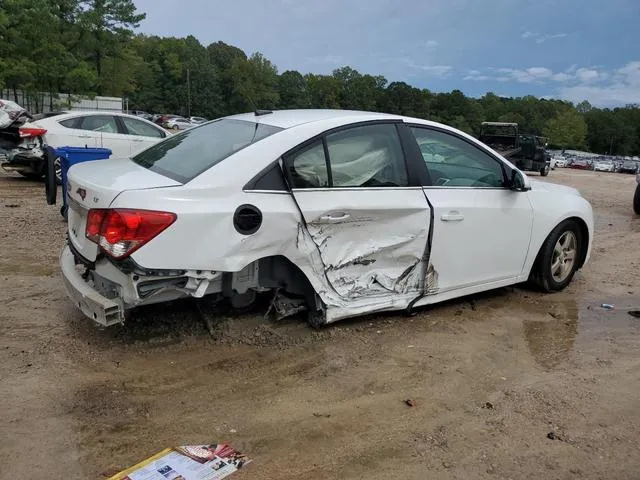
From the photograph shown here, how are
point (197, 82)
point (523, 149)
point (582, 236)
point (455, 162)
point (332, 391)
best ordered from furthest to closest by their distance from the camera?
point (197, 82), point (523, 149), point (582, 236), point (455, 162), point (332, 391)

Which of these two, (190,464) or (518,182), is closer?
(190,464)

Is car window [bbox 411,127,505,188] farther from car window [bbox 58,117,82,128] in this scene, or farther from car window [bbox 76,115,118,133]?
car window [bbox 58,117,82,128]

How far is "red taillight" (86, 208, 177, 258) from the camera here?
3.19 metres

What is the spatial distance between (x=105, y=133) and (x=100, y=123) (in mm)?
240

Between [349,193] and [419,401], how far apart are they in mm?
1461

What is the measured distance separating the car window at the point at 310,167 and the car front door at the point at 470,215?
870mm

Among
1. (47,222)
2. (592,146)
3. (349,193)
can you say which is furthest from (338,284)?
(592,146)

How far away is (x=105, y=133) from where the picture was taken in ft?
35.7

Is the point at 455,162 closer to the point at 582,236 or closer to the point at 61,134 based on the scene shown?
the point at 582,236

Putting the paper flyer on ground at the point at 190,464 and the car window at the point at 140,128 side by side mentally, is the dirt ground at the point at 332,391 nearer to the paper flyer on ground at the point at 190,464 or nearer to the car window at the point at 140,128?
the paper flyer on ground at the point at 190,464

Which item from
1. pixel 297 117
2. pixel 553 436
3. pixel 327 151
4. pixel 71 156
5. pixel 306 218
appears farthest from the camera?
pixel 71 156

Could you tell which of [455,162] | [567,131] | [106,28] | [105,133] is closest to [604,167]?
[106,28]

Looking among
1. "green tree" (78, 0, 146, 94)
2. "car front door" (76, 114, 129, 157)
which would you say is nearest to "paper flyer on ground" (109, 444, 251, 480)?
"car front door" (76, 114, 129, 157)

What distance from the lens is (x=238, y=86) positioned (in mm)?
94750
